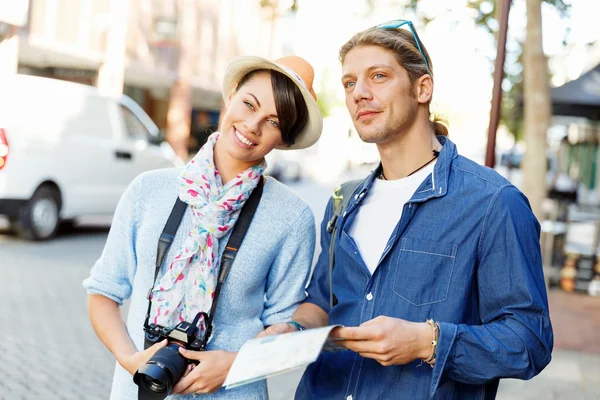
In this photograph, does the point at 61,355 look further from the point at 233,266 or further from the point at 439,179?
the point at 439,179

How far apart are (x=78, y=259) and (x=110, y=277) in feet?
25.9

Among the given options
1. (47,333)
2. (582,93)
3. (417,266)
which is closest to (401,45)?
(417,266)

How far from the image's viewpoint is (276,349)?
6.05 feet

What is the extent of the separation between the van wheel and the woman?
8607 mm

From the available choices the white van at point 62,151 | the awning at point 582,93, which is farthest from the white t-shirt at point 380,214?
the awning at point 582,93

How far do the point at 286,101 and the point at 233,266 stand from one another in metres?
0.59

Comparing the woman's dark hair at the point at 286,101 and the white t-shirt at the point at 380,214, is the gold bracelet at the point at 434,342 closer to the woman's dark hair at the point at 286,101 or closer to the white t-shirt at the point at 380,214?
the white t-shirt at the point at 380,214

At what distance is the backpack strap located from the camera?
2.42 m

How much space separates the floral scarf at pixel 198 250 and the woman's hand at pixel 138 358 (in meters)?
0.08

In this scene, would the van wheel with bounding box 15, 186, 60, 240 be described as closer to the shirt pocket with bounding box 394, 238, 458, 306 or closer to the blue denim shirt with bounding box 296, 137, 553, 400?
the blue denim shirt with bounding box 296, 137, 553, 400

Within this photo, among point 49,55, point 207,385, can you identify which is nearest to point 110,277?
point 207,385

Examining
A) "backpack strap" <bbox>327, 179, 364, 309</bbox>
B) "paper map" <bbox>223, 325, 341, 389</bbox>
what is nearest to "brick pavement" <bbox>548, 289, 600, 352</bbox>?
"backpack strap" <bbox>327, 179, 364, 309</bbox>

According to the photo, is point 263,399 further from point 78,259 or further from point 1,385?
point 78,259

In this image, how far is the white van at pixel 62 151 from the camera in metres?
10.0
